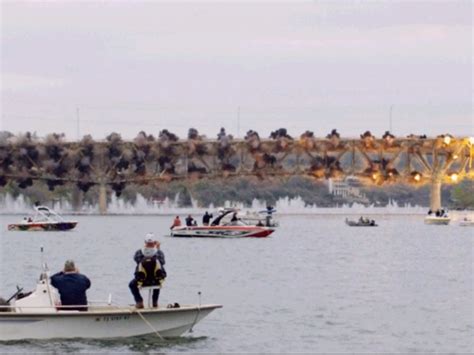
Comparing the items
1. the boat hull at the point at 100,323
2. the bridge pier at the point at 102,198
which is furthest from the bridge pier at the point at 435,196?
the boat hull at the point at 100,323

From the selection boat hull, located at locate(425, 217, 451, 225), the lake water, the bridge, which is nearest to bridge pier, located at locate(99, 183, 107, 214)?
the bridge

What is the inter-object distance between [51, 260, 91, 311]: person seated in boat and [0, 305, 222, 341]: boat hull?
1.18 feet

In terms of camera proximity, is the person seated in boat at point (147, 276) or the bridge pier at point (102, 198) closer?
the person seated in boat at point (147, 276)

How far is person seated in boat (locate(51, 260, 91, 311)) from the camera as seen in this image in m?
37.7

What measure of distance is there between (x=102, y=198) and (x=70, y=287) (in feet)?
484

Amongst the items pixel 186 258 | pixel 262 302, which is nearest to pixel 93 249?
pixel 186 258

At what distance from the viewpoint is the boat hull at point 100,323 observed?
37.5 metres

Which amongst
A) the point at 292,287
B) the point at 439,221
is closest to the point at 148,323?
the point at 292,287

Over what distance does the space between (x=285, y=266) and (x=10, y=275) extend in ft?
45.3

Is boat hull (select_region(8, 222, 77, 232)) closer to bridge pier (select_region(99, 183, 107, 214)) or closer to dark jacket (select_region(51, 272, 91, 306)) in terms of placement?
bridge pier (select_region(99, 183, 107, 214))

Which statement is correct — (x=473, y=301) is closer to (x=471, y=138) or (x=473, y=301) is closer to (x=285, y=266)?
(x=285, y=266)

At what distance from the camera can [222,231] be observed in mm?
100375

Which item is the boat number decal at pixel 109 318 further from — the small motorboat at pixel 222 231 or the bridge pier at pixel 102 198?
the bridge pier at pixel 102 198

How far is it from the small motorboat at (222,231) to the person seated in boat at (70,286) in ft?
205
